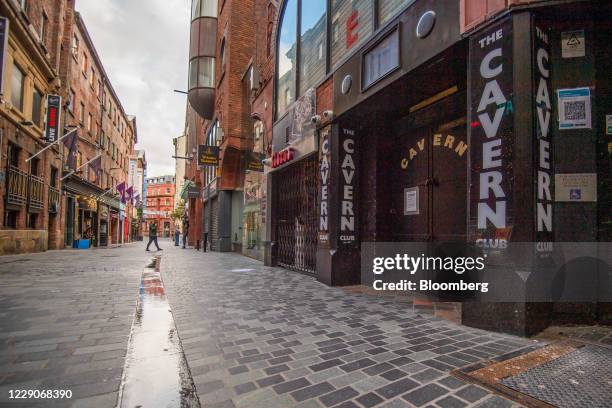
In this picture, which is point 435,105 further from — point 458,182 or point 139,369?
point 139,369

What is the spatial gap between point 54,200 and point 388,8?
19.8 metres

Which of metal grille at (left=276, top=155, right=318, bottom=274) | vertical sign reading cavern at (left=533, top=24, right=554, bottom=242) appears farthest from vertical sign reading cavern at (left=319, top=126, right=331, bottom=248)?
vertical sign reading cavern at (left=533, top=24, right=554, bottom=242)

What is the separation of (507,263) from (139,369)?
3501mm

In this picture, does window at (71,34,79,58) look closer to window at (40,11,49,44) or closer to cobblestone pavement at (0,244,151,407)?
window at (40,11,49,44)

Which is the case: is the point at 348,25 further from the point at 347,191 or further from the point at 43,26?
the point at 43,26

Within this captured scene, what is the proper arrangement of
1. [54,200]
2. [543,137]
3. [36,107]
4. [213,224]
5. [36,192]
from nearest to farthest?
[543,137] < [36,192] < [36,107] < [54,200] < [213,224]

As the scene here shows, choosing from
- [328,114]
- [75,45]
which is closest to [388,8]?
[328,114]

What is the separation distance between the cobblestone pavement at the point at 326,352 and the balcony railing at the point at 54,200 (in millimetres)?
16803

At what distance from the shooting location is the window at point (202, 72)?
19.0 m

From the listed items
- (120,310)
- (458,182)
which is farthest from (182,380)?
(458,182)

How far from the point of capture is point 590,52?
140 inches

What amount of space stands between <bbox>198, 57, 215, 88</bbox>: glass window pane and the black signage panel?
605 inches

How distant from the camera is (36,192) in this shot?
15.1 metres

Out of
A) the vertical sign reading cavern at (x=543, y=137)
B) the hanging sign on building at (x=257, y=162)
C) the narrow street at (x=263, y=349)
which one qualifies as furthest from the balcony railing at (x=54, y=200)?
the vertical sign reading cavern at (x=543, y=137)
